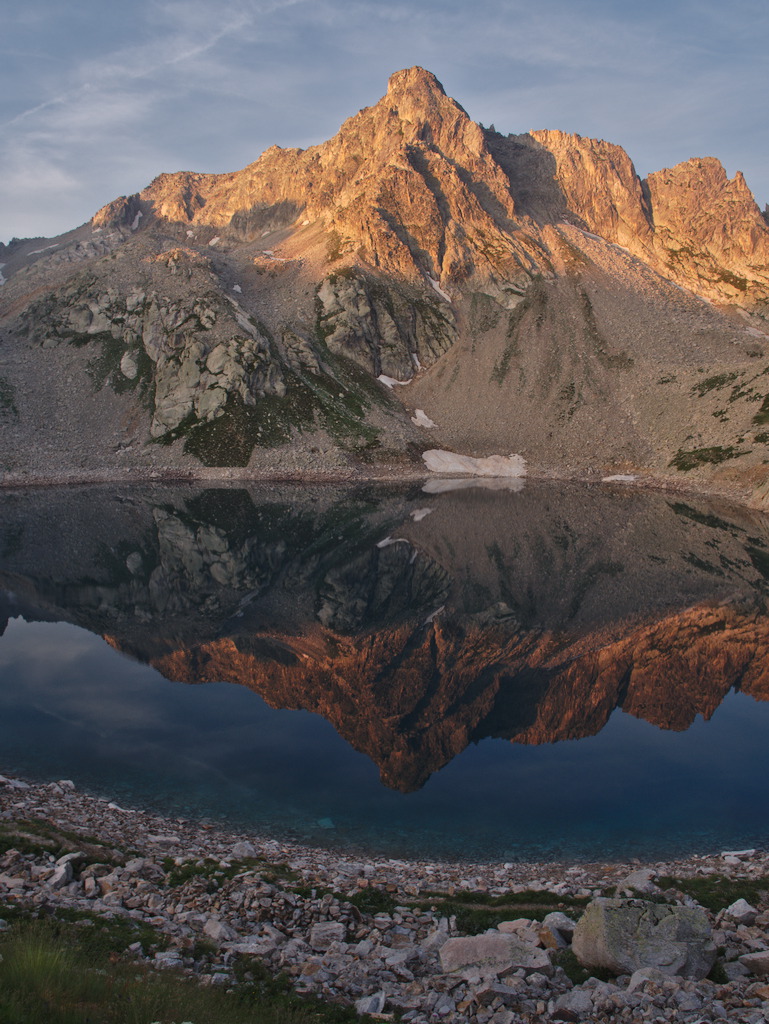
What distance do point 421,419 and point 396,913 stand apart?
13434 centimetres

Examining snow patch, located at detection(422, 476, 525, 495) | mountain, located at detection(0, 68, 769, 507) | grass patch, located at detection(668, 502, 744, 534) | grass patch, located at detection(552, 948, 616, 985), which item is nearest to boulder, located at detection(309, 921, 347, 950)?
grass patch, located at detection(552, 948, 616, 985)

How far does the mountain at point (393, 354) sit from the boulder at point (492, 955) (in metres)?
97.7

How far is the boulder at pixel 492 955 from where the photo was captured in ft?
39.9

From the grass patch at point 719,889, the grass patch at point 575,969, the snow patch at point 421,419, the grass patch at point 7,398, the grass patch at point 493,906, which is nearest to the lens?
the grass patch at point 575,969

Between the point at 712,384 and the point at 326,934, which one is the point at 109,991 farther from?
the point at 712,384

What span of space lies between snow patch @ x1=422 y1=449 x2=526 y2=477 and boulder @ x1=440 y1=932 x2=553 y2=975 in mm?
116275

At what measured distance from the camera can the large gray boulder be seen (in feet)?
39.1

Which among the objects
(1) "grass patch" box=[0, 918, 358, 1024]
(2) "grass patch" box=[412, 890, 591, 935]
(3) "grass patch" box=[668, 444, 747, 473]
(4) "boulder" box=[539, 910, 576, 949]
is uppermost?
(3) "grass patch" box=[668, 444, 747, 473]

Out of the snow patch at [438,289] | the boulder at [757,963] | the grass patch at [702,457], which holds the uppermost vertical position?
the snow patch at [438,289]

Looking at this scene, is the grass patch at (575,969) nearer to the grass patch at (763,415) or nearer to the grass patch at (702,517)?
the grass patch at (702,517)

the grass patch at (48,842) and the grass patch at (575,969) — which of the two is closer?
the grass patch at (575,969)

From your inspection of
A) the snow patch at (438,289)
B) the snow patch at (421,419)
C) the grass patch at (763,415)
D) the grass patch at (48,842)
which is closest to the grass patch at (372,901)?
the grass patch at (48,842)

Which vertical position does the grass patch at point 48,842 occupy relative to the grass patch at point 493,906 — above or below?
above

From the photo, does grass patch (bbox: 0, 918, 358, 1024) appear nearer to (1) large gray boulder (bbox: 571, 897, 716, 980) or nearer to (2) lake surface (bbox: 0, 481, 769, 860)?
(1) large gray boulder (bbox: 571, 897, 716, 980)
